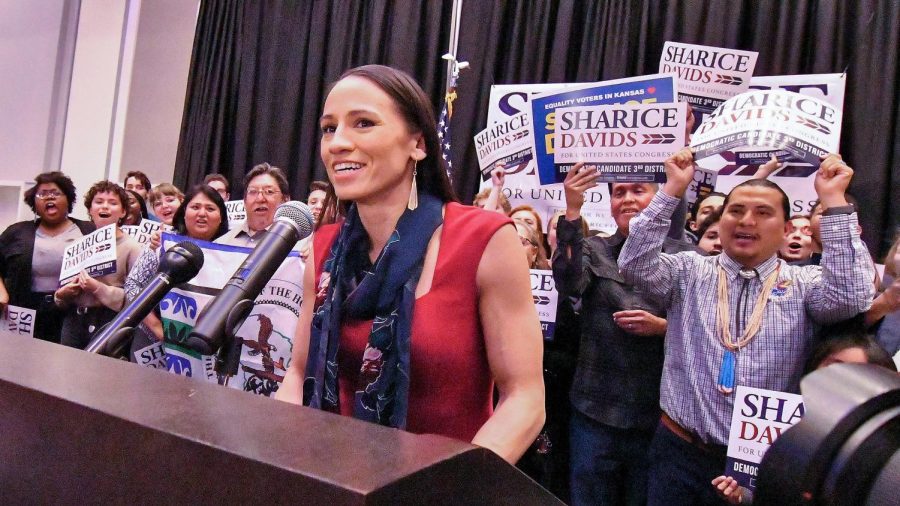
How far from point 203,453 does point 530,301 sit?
2.64ft

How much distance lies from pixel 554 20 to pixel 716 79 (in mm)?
2071

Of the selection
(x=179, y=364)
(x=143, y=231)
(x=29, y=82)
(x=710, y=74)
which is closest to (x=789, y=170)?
(x=710, y=74)

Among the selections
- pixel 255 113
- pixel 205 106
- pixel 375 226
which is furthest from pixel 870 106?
pixel 205 106

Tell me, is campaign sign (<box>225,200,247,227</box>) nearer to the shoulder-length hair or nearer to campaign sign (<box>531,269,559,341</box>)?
campaign sign (<box>531,269,559,341</box>)

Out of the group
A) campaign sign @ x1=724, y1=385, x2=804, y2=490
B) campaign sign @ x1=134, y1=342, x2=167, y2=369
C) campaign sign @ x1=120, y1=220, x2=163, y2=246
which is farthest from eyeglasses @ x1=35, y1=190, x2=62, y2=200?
campaign sign @ x1=724, y1=385, x2=804, y2=490

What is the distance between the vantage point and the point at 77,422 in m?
0.54

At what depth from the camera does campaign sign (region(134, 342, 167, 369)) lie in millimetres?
2721

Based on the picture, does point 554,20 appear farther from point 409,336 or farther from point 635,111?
point 409,336

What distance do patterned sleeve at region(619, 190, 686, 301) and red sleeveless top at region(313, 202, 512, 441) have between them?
116cm

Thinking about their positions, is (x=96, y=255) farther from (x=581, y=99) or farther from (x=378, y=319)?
(x=378, y=319)

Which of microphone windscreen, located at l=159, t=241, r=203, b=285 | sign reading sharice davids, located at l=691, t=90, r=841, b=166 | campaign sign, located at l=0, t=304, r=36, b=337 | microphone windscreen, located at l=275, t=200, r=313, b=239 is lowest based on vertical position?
campaign sign, located at l=0, t=304, r=36, b=337

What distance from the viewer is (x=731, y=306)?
2.17 metres

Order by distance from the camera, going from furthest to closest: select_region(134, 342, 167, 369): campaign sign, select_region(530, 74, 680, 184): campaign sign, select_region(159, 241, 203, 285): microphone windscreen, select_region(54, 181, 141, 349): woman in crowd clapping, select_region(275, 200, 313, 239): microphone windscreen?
select_region(54, 181, 141, 349): woman in crowd clapping → select_region(134, 342, 167, 369): campaign sign → select_region(530, 74, 680, 184): campaign sign → select_region(275, 200, 313, 239): microphone windscreen → select_region(159, 241, 203, 285): microphone windscreen

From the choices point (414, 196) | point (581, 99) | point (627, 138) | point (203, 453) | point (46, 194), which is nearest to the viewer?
point (203, 453)
